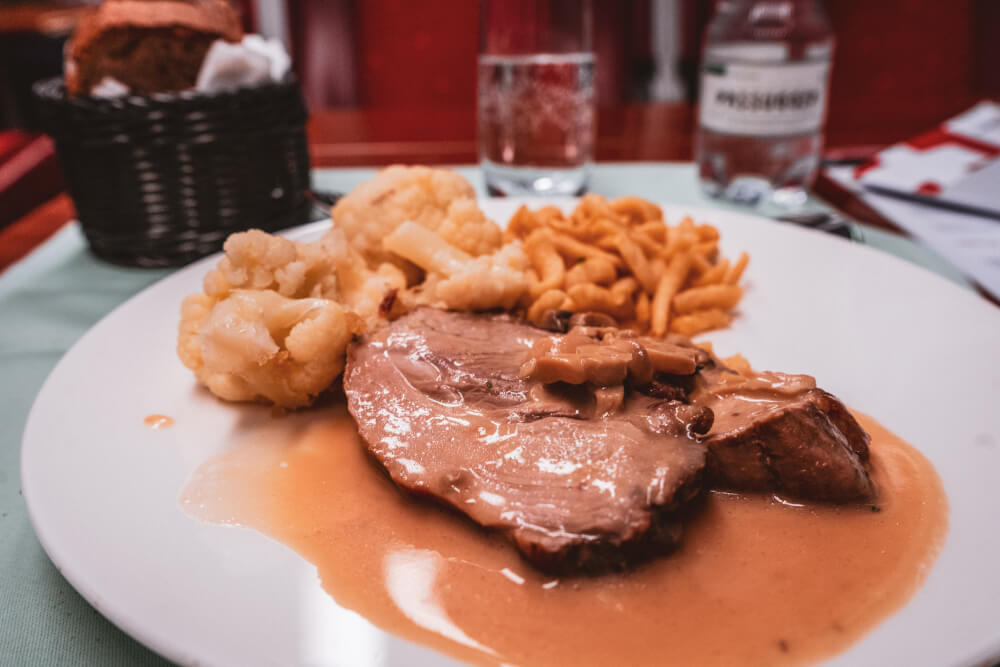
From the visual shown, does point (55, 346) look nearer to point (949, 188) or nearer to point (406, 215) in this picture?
point (406, 215)

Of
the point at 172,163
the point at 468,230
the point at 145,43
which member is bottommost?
the point at 468,230

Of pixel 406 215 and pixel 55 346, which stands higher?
pixel 406 215

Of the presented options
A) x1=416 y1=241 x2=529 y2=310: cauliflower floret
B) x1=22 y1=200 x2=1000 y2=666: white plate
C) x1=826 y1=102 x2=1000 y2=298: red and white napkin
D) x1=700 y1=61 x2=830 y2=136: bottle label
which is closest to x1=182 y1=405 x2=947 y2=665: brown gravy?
x1=22 y1=200 x2=1000 y2=666: white plate

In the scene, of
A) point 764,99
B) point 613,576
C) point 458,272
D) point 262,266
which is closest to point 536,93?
point 764,99

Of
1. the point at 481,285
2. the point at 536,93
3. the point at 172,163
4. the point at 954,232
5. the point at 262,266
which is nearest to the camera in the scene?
the point at 262,266

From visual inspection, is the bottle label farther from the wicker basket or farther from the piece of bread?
the piece of bread

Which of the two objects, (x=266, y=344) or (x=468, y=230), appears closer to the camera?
(x=266, y=344)

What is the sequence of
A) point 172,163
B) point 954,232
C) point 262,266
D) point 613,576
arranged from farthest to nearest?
1. point 954,232
2. point 172,163
3. point 262,266
4. point 613,576
